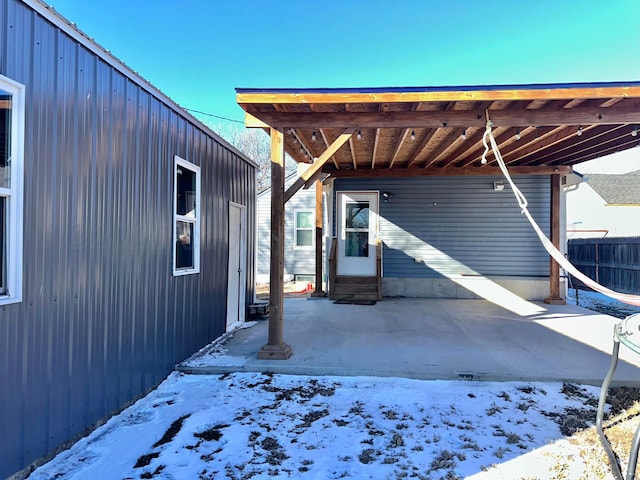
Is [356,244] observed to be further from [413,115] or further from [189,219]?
[189,219]

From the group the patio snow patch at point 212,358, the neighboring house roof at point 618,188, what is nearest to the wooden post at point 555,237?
the patio snow patch at point 212,358

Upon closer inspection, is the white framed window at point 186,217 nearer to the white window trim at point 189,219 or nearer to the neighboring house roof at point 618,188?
the white window trim at point 189,219

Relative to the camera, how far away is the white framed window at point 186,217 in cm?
411

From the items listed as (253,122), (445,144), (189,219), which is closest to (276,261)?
(189,219)

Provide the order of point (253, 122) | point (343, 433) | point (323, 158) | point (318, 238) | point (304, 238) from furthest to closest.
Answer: point (304, 238)
point (318, 238)
point (253, 122)
point (323, 158)
point (343, 433)

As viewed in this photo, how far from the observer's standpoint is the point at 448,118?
4492mm

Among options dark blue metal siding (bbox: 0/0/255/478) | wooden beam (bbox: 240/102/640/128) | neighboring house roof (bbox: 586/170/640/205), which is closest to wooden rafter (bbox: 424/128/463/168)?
wooden beam (bbox: 240/102/640/128)

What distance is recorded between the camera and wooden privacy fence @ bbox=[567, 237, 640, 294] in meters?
10.5

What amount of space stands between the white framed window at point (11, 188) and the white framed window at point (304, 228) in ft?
38.7

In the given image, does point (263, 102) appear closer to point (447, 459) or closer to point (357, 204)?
point (447, 459)

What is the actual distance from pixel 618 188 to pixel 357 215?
17902 mm

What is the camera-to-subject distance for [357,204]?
30.0ft

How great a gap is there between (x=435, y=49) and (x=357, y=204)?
22.3ft

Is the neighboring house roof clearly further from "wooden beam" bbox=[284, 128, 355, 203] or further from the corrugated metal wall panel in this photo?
"wooden beam" bbox=[284, 128, 355, 203]
